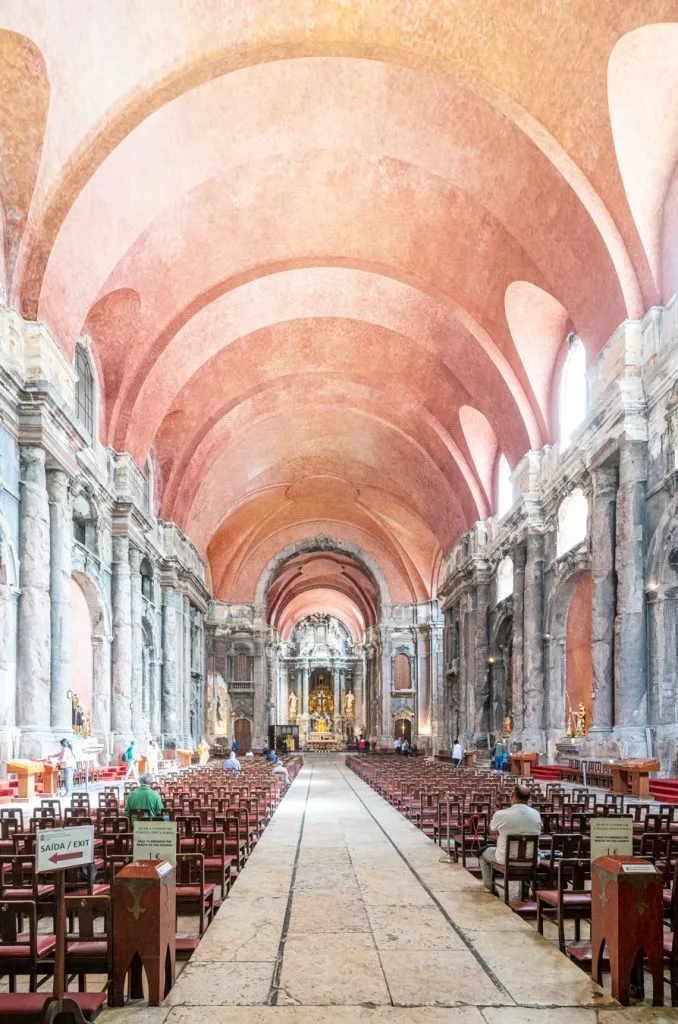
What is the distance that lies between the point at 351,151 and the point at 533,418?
31.7 ft

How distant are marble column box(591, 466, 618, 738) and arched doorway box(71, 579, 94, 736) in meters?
12.9

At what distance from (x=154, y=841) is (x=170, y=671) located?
90.9 ft

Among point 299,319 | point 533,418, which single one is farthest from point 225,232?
point 533,418

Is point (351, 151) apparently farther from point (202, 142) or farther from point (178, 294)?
point (178, 294)

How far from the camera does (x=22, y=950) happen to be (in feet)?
17.0

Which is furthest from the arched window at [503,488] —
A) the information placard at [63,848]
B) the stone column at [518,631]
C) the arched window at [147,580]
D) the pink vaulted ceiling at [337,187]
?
the information placard at [63,848]

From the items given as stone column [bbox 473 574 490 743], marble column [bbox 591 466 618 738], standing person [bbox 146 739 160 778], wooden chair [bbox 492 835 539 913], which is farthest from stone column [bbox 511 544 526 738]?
wooden chair [bbox 492 835 539 913]

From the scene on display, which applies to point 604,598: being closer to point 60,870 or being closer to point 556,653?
point 556,653

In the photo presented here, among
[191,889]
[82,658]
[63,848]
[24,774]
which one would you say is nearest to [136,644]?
[82,658]

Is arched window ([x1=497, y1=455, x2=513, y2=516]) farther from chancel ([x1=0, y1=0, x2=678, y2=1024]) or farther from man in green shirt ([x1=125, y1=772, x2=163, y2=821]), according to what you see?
man in green shirt ([x1=125, y1=772, x2=163, y2=821])

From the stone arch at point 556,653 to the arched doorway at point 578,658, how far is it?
0.12 metres

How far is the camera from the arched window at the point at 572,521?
23.8 metres

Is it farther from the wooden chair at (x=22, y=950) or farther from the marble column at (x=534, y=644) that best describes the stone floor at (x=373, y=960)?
the marble column at (x=534, y=644)

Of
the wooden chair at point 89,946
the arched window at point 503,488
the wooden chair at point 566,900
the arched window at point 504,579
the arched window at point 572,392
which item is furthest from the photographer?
the arched window at point 503,488
